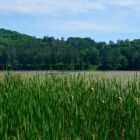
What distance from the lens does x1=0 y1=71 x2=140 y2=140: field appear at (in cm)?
445

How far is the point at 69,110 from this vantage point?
5.47 metres

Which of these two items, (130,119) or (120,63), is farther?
(120,63)

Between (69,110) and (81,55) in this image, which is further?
(81,55)

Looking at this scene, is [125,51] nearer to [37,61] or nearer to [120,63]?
[120,63]

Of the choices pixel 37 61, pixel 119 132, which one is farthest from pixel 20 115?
pixel 37 61

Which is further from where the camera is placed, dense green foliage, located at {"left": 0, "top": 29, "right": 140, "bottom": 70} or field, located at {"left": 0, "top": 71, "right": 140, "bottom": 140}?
dense green foliage, located at {"left": 0, "top": 29, "right": 140, "bottom": 70}

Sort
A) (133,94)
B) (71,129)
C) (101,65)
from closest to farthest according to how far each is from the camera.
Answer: (71,129), (133,94), (101,65)

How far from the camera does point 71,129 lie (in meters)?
4.75

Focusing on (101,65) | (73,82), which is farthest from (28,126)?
(101,65)

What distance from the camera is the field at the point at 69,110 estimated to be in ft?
14.6

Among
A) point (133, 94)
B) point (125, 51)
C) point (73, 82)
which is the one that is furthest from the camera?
point (125, 51)

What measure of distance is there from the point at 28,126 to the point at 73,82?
253 cm

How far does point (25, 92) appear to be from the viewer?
19.8 ft

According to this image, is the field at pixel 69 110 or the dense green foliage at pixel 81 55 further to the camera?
the dense green foliage at pixel 81 55
